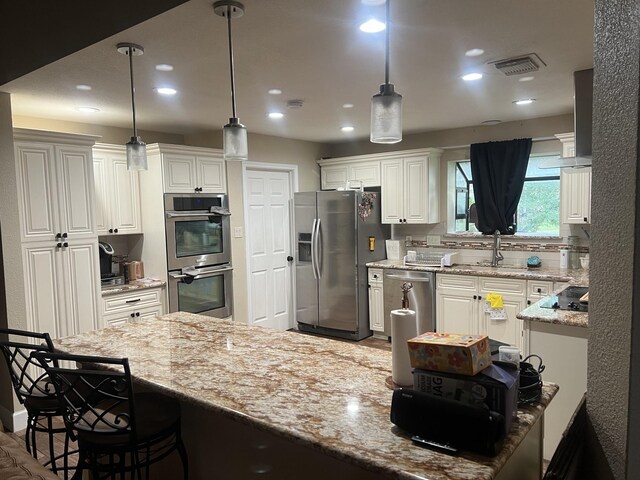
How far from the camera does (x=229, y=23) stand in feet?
6.46

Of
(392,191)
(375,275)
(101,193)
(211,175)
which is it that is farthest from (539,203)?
(101,193)

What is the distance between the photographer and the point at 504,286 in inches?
170

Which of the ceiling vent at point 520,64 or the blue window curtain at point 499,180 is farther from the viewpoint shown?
the blue window curtain at point 499,180

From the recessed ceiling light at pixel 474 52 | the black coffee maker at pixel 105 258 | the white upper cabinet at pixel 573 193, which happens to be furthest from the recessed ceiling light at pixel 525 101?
the black coffee maker at pixel 105 258

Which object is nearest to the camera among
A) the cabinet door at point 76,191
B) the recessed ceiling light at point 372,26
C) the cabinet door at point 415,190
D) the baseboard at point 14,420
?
the recessed ceiling light at point 372,26

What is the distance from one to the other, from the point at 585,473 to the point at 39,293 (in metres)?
3.60

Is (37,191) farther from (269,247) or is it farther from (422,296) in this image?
(422,296)

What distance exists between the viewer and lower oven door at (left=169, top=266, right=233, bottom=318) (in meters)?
4.50

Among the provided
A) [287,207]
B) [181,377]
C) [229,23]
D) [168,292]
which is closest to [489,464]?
[181,377]

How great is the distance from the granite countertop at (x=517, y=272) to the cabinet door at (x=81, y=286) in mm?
2916

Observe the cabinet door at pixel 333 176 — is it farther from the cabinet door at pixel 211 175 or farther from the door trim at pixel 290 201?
the cabinet door at pixel 211 175

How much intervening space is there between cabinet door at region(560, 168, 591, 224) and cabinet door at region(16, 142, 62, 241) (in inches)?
169

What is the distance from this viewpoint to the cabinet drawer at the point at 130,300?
4012mm

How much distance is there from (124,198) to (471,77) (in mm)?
3297
